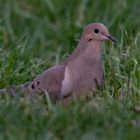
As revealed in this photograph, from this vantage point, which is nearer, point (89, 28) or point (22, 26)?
point (89, 28)

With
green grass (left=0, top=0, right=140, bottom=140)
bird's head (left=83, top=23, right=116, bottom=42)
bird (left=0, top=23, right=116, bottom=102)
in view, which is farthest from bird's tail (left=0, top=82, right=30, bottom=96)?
bird's head (left=83, top=23, right=116, bottom=42)

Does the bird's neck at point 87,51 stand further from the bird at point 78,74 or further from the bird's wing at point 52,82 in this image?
the bird's wing at point 52,82

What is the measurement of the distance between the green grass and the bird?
0.53ft

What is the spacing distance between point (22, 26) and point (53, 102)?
3.75 meters

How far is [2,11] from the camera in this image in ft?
33.8

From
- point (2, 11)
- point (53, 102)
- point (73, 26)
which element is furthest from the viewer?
Answer: point (2, 11)

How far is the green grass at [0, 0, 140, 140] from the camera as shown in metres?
5.52

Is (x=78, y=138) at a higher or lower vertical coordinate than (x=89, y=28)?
lower

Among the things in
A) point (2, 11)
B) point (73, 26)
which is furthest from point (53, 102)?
Result: point (2, 11)

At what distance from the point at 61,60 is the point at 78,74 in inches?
52.4

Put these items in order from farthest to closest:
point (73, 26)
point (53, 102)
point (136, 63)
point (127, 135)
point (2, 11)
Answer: point (2, 11) < point (73, 26) < point (136, 63) < point (53, 102) < point (127, 135)

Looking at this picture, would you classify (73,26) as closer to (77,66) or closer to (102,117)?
(77,66)

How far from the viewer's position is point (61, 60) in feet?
25.6

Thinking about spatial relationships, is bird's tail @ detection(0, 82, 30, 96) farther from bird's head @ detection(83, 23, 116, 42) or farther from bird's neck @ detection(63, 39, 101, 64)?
bird's head @ detection(83, 23, 116, 42)
